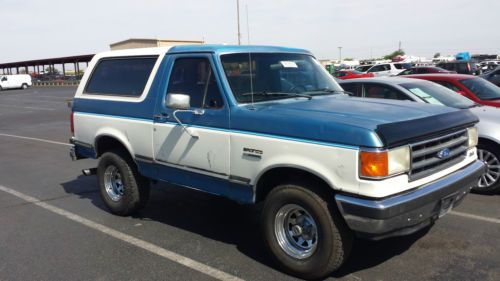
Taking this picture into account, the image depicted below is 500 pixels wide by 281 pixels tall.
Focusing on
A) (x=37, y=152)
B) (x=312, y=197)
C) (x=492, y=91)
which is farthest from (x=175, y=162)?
(x=37, y=152)

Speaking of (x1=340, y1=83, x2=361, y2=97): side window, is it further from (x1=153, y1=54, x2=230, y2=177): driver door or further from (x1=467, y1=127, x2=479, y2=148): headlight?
(x1=153, y1=54, x2=230, y2=177): driver door

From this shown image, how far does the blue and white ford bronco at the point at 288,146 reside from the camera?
3484 millimetres

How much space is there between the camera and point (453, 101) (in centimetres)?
703

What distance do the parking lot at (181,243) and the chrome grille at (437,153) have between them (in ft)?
2.93

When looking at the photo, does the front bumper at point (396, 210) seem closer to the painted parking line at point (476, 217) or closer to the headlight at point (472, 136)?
the headlight at point (472, 136)

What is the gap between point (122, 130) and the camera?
18.0ft

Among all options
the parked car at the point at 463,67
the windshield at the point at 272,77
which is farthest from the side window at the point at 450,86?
the parked car at the point at 463,67

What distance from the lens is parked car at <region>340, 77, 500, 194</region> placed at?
241 inches

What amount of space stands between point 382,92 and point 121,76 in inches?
159

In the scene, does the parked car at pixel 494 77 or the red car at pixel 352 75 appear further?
the red car at pixel 352 75

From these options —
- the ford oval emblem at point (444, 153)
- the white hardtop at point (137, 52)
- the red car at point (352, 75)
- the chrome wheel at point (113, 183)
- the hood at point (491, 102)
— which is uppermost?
the white hardtop at point (137, 52)

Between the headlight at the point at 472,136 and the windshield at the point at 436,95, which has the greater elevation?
the windshield at the point at 436,95

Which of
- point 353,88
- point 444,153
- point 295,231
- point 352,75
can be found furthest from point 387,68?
point 295,231

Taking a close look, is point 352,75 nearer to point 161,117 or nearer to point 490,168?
point 490,168
